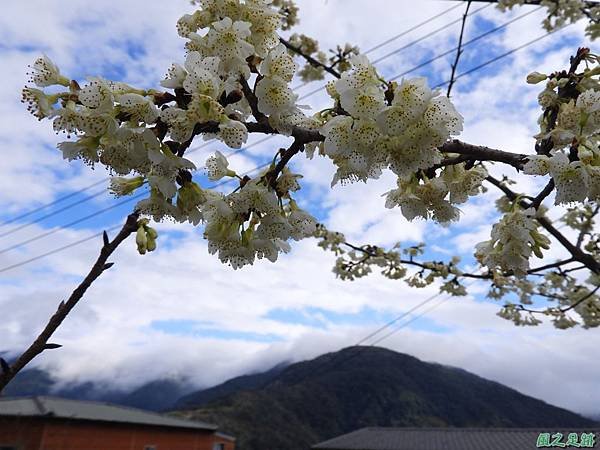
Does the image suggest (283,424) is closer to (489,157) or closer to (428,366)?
(428,366)

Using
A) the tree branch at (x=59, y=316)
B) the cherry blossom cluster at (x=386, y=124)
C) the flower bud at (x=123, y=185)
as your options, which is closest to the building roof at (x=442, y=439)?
the cherry blossom cluster at (x=386, y=124)

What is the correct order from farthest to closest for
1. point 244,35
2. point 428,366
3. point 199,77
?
point 428,366
point 244,35
point 199,77

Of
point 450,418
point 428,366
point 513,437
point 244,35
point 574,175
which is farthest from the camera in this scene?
point 428,366

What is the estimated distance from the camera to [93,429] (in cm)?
2261

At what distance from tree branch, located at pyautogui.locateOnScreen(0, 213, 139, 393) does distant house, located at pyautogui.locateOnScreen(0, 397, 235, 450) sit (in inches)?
794

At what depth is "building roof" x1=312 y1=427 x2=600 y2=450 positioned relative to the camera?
26.1 meters

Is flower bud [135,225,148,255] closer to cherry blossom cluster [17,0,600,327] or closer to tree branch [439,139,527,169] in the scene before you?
cherry blossom cluster [17,0,600,327]

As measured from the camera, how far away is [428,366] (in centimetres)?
14950

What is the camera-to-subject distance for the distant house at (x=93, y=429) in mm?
19766

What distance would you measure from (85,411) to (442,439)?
21.7m

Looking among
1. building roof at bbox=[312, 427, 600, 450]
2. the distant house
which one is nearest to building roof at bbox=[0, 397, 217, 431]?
the distant house

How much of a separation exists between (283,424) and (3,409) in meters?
70.8

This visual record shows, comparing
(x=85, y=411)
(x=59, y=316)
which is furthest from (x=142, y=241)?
(x=85, y=411)

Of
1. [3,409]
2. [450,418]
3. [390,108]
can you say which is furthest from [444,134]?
[450,418]
